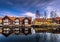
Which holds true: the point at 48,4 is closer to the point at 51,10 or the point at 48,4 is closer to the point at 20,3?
the point at 51,10

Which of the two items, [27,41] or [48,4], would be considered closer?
[27,41]

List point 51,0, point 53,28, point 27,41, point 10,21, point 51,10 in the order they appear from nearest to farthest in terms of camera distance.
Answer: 1. point 27,41
2. point 51,0
3. point 51,10
4. point 53,28
5. point 10,21

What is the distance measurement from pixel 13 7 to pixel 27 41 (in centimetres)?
127

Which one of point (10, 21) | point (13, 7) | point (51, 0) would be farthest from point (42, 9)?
point (10, 21)

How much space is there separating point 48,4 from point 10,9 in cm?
106

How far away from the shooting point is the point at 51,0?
15.3 ft

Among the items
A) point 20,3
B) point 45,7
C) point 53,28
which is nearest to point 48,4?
point 45,7

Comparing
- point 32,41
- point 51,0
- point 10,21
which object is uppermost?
point 51,0

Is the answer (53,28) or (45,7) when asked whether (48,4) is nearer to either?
(45,7)

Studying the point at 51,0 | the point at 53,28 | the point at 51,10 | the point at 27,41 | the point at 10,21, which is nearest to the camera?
the point at 27,41

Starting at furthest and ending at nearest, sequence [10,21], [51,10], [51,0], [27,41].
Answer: [10,21]
[51,10]
[51,0]
[27,41]

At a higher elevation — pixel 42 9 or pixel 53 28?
pixel 42 9

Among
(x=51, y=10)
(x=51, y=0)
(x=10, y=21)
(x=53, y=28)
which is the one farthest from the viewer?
(x=10, y=21)

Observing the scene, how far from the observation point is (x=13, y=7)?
4.91 meters
